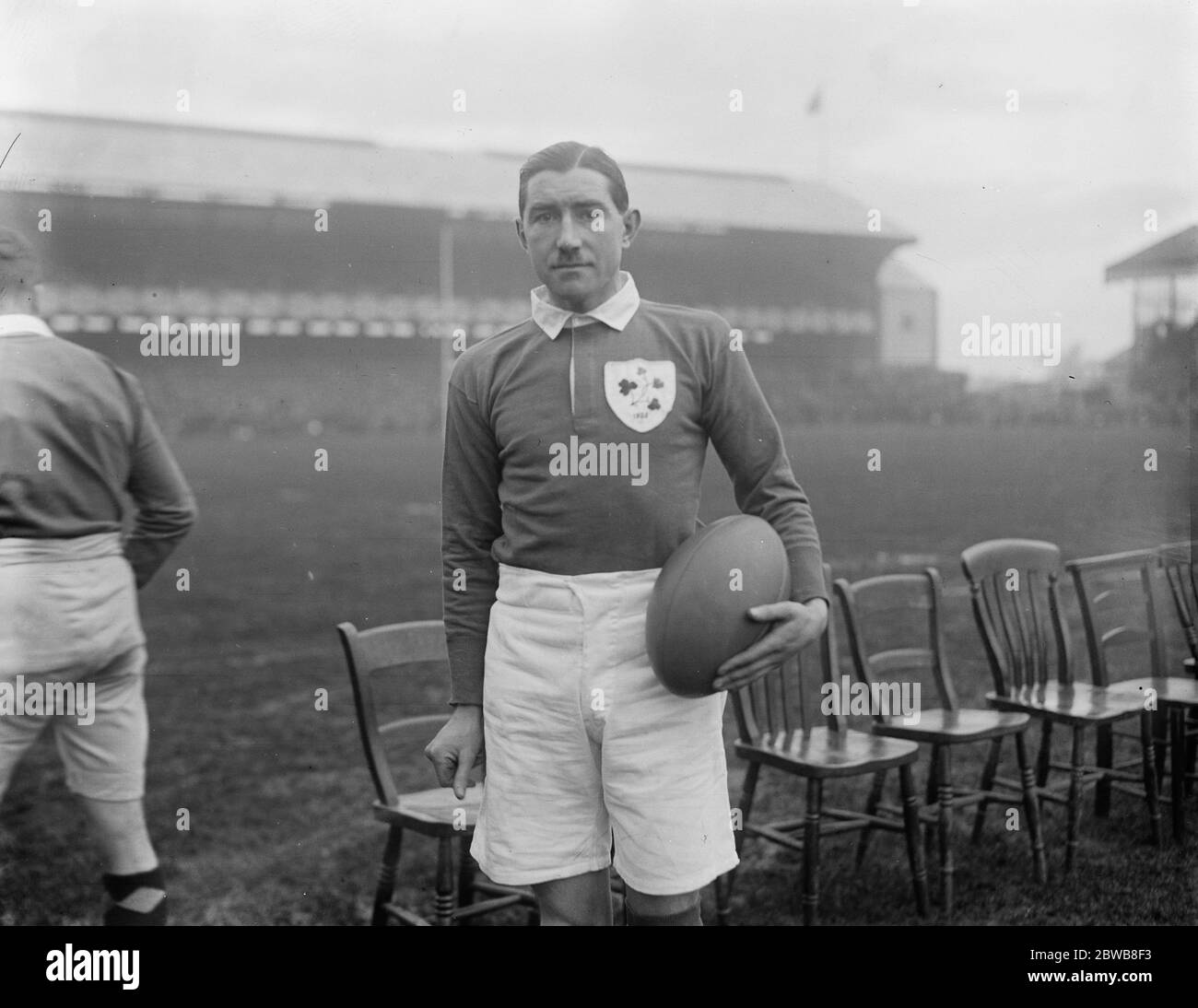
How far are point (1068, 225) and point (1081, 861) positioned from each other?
173 cm

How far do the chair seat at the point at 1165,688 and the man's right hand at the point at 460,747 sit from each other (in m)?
2.24

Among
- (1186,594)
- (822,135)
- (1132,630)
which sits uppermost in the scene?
(822,135)

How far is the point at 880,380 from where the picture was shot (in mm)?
3539

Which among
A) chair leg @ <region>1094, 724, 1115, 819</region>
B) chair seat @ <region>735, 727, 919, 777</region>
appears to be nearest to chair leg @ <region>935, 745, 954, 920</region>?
chair seat @ <region>735, 727, 919, 777</region>

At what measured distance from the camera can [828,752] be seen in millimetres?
3203

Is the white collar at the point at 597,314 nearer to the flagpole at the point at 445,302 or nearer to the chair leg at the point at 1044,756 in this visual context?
the flagpole at the point at 445,302

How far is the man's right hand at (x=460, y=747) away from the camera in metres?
2.26

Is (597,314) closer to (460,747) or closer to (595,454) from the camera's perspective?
(595,454)

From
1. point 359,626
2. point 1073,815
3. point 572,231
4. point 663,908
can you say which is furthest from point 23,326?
point 1073,815

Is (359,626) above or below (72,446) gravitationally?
below

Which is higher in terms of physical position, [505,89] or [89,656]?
[505,89]

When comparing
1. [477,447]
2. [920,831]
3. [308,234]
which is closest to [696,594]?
[477,447]

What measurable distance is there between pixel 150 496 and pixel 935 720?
6.95 ft
